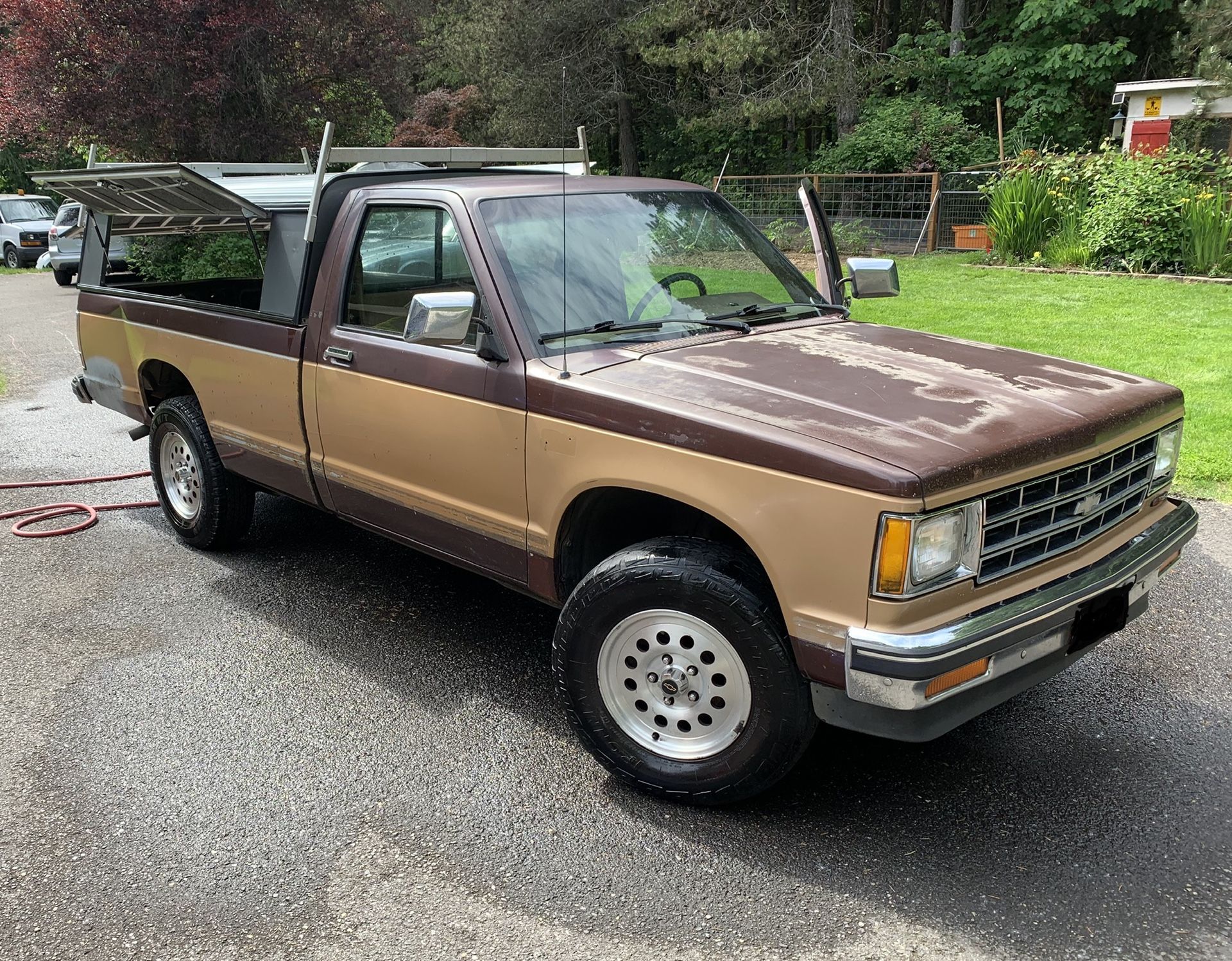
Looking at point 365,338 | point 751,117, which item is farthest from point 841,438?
point 751,117

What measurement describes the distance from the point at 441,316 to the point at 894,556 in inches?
65.5

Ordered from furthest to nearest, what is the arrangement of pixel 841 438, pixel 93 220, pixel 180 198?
pixel 93 220 → pixel 180 198 → pixel 841 438

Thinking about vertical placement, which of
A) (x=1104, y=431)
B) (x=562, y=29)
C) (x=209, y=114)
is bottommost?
(x=1104, y=431)

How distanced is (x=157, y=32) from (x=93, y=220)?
42.3ft

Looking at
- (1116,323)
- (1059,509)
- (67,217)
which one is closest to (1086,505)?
(1059,509)

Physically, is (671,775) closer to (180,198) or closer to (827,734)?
(827,734)

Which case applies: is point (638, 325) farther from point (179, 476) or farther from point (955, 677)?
point (179, 476)

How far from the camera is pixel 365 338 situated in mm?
4277

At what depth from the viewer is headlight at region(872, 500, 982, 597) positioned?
2.72 m

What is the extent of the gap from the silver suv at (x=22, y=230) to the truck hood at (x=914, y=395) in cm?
2649

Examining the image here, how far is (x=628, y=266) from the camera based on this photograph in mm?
4070

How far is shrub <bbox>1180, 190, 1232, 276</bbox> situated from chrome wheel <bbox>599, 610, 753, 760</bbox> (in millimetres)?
12872

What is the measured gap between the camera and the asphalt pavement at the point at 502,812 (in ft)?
9.27

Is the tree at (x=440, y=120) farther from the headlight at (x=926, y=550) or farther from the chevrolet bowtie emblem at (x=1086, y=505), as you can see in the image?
the headlight at (x=926, y=550)
